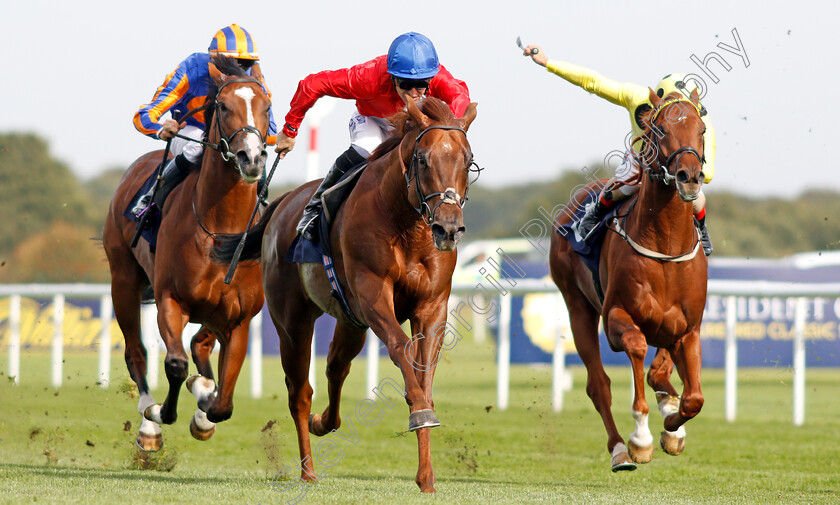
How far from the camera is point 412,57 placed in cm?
531

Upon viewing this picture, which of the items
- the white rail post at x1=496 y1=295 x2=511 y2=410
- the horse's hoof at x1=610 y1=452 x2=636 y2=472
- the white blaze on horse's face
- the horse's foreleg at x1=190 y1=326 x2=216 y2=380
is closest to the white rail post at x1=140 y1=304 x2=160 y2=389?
the white rail post at x1=496 y1=295 x2=511 y2=410

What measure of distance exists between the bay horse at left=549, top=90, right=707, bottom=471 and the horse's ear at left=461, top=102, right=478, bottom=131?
116 cm

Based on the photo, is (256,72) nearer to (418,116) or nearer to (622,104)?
(418,116)

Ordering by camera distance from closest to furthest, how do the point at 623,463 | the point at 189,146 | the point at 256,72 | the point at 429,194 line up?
the point at 429,194
the point at 623,463
the point at 256,72
the point at 189,146

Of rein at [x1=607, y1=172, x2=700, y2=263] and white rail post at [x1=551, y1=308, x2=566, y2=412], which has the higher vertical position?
rein at [x1=607, y1=172, x2=700, y2=263]

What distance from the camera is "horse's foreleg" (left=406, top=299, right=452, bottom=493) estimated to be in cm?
475

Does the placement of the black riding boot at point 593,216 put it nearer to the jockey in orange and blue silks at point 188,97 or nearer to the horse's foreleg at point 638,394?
the horse's foreleg at point 638,394

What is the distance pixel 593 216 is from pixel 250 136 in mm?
2117

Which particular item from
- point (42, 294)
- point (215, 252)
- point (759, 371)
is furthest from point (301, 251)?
point (759, 371)

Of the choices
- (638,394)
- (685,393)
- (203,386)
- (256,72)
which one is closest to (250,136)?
(256,72)

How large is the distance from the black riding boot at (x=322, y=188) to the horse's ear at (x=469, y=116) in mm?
998

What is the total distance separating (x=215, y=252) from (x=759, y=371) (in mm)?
10035

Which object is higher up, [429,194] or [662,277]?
[429,194]

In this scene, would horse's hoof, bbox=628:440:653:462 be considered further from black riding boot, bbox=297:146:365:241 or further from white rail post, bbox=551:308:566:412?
white rail post, bbox=551:308:566:412
